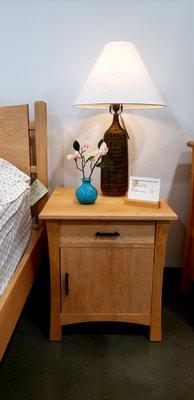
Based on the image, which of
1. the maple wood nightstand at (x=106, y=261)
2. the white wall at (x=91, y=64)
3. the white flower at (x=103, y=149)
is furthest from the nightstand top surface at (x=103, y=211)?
the white wall at (x=91, y=64)

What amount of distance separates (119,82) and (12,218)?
67 centimetres

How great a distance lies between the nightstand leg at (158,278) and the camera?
1.23 m

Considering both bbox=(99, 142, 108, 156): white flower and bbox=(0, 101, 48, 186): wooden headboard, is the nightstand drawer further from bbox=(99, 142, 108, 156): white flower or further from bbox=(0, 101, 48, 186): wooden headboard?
bbox=(0, 101, 48, 186): wooden headboard

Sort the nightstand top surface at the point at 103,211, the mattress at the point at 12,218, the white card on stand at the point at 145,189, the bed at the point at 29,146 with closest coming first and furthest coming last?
the mattress at the point at 12,218, the nightstand top surface at the point at 103,211, the white card on stand at the point at 145,189, the bed at the point at 29,146

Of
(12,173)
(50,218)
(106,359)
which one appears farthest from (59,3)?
(106,359)

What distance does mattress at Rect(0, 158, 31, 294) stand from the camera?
1.07 metres

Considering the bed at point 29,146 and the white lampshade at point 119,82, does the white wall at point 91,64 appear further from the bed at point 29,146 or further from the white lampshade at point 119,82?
the white lampshade at point 119,82

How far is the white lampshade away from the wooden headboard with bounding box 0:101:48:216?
0.28 metres

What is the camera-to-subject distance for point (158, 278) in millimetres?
1285

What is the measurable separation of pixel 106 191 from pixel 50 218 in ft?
1.16

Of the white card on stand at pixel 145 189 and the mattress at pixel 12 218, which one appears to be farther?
the white card on stand at pixel 145 189

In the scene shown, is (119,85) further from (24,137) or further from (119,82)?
(24,137)

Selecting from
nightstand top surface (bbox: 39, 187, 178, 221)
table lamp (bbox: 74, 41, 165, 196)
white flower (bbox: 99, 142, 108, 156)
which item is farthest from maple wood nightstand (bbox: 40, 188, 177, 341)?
table lamp (bbox: 74, 41, 165, 196)

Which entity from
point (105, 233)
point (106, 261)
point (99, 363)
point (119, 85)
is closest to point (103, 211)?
point (105, 233)
